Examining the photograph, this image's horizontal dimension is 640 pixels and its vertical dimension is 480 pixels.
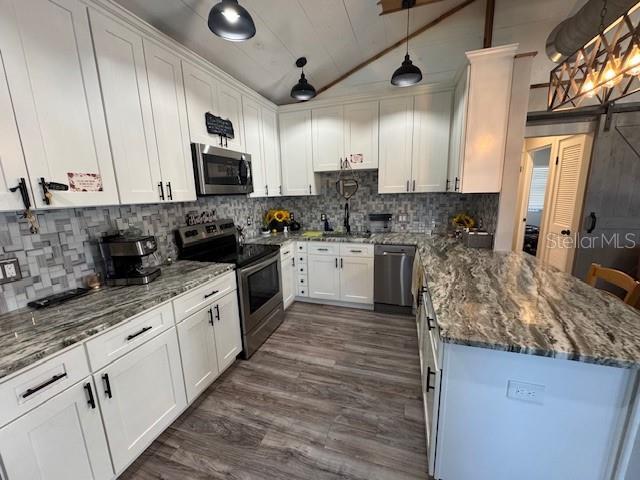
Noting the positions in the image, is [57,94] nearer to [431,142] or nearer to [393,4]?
[393,4]

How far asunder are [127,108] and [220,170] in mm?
834

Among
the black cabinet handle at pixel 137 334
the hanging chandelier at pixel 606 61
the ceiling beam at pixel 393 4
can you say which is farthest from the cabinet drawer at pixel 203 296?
the ceiling beam at pixel 393 4

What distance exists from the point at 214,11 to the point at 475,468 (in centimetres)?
265

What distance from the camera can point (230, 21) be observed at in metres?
1.44

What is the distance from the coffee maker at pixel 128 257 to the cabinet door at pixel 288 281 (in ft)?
4.87

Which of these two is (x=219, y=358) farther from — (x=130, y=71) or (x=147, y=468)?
(x=130, y=71)

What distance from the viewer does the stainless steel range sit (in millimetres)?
2270

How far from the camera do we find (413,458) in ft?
4.81

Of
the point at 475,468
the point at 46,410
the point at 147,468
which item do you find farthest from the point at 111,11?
the point at 475,468

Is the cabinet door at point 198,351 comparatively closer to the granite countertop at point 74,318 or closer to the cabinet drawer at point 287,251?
the granite countertop at point 74,318

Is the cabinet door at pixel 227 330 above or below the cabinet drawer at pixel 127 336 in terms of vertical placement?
below

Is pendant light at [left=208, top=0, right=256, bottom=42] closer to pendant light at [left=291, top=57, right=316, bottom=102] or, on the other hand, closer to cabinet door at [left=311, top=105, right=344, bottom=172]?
pendant light at [left=291, top=57, right=316, bottom=102]

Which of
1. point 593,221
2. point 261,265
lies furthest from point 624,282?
point 261,265

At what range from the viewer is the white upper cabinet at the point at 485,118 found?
2.05m
